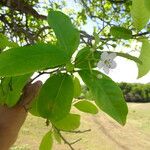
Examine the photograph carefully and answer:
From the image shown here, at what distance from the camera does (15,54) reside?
0.64 m

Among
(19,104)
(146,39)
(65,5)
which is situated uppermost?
(65,5)

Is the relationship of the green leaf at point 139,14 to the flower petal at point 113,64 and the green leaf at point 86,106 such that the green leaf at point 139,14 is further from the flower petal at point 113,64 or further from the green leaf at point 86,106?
the green leaf at point 86,106

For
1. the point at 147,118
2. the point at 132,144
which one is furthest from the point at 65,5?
the point at 147,118

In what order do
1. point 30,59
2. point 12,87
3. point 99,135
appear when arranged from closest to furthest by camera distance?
point 30,59, point 12,87, point 99,135

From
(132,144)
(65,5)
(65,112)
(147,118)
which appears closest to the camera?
(65,112)

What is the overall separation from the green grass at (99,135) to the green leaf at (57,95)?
8096 mm

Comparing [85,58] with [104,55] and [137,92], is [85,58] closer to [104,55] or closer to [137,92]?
[104,55]

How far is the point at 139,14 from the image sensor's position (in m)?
0.74

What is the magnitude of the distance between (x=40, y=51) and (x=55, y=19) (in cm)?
10

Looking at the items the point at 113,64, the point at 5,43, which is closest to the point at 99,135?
the point at 5,43

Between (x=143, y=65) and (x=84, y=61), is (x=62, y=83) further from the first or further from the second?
(x=143, y=65)

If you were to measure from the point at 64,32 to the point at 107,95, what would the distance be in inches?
4.5

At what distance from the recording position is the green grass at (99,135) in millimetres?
10258

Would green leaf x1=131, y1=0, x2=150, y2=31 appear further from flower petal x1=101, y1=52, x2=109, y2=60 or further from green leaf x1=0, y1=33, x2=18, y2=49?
green leaf x1=0, y1=33, x2=18, y2=49
